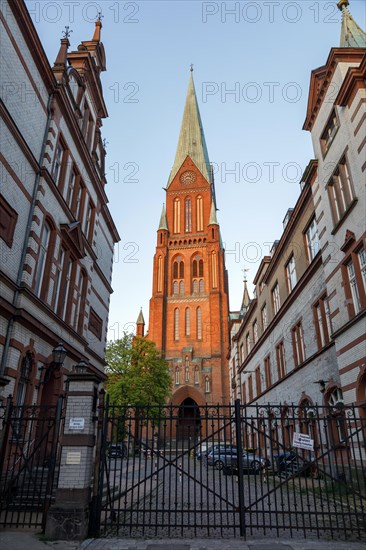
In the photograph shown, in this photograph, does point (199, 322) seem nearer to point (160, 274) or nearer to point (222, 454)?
point (160, 274)

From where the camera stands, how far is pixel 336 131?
50.0 ft

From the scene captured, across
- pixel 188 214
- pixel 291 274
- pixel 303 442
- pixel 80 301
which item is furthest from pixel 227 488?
pixel 188 214

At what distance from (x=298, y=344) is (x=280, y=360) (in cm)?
437

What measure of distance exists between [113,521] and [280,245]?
63.9 feet

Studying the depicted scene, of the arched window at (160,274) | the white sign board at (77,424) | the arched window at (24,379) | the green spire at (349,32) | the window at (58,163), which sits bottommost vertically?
the white sign board at (77,424)

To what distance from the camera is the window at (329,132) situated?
51.0 feet

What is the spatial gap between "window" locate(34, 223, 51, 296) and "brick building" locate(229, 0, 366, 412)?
11.2 metres

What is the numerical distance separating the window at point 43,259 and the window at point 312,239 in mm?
12281

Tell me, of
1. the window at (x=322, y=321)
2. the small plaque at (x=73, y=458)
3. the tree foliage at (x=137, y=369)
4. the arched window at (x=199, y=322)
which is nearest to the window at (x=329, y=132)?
the window at (x=322, y=321)

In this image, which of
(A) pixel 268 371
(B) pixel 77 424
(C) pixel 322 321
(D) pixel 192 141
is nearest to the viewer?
(B) pixel 77 424

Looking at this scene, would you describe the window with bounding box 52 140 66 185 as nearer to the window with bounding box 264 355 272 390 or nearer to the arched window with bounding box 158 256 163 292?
the window with bounding box 264 355 272 390

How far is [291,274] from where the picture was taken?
23906 millimetres

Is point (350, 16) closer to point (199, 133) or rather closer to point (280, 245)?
point (280, 245)

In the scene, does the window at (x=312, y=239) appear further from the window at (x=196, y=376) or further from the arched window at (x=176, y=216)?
the arched window at (x=176, y=216)
